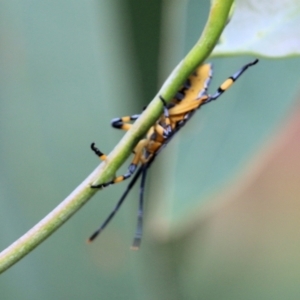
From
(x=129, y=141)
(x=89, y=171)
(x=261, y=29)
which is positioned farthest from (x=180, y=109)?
(x=89, y=171)

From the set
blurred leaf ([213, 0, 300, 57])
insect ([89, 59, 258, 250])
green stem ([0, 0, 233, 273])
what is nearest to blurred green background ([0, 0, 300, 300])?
insect ([89, 59, 258, 250])

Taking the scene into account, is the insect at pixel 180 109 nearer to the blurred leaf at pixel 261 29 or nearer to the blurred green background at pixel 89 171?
the blurred leaf at pixel 261 29

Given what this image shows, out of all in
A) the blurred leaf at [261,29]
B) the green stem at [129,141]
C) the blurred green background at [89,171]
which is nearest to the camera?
the green stem at [129,141]

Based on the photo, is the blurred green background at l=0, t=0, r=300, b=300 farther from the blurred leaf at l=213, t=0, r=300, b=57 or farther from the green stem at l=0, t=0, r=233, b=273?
the green stem at l=0, t=0, r=233, b=273

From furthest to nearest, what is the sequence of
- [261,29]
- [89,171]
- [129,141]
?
[89,171]
[261,29]
[129,141]

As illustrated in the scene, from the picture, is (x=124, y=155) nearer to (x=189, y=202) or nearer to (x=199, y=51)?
(x=199, y=51)

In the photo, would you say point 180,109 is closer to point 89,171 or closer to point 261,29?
point 261,29

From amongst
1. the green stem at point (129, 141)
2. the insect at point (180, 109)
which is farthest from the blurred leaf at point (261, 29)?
the green stem at point (129, 141)
